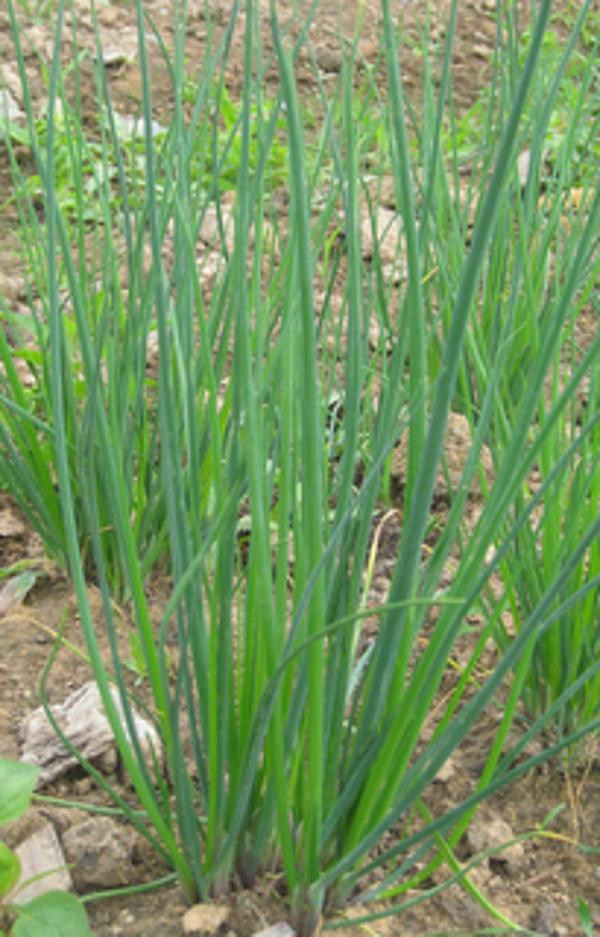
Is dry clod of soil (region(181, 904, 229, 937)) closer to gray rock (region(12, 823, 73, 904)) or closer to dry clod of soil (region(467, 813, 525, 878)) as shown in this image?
gray rock (region(12, 823, 73, 904))

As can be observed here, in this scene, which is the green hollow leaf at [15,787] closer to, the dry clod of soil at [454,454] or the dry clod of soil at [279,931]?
the dry clod of soil at [279,931]

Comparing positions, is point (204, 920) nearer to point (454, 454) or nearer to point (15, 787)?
point (15, 787)

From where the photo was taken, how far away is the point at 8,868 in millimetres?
811

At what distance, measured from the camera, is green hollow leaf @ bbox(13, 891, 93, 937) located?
30.5 inches

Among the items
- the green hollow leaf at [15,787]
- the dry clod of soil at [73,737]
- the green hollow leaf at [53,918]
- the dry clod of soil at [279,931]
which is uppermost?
the green hollow leaf at [15,787]

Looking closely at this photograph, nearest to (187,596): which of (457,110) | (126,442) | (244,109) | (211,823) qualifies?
(211,823)

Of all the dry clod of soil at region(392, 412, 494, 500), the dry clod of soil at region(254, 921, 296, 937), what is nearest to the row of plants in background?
the dry clod of soil at region(254, 921, 296, 937)

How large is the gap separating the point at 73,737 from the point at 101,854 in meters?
0.13

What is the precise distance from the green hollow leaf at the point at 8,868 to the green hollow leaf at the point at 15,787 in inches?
0.8

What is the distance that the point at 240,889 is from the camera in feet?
2.82

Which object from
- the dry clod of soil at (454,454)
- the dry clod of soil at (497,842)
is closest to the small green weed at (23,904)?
the dry clod of soil at (497,842)

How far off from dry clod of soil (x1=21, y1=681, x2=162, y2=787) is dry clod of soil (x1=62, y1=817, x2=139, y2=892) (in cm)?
8

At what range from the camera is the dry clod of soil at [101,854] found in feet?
2.93

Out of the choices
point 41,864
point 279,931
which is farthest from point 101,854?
point 279,931
